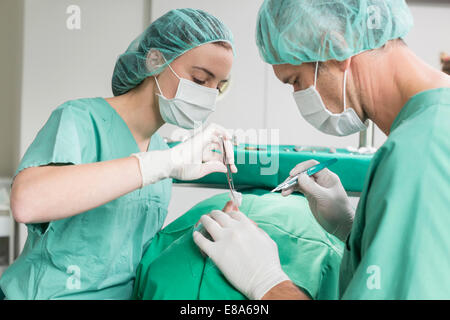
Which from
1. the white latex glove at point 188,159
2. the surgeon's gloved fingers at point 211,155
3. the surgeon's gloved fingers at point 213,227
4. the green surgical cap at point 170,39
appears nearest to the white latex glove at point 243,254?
the surgeon's gloved fingers at point 213,227

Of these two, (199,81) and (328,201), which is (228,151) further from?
(328,201)

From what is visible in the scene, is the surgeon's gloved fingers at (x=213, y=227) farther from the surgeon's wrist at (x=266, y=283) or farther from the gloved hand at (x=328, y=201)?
the gloved hand at (x=328, y=201)

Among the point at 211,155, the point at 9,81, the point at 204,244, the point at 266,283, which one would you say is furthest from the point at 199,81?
the point at 9,81

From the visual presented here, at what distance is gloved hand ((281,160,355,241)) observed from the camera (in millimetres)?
1136

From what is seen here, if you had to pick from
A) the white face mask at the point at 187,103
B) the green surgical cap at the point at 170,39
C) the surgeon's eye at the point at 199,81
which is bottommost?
the white face mask at the point at 187,103

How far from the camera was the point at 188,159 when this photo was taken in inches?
38.2

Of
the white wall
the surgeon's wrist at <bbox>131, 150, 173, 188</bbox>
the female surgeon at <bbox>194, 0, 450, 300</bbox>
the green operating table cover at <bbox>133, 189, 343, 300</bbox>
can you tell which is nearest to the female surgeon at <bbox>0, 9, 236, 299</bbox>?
Answer: the surgeon's wrist at <bbox>131, 150, 173, 188</bbox>

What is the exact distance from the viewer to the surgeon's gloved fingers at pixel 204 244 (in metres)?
0.88

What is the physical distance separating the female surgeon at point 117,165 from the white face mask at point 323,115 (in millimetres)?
273

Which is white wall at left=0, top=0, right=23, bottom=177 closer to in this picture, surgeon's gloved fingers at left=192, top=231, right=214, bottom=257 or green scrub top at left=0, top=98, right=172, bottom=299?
green scrub top at left=0, top=98, right=172, bottom=299

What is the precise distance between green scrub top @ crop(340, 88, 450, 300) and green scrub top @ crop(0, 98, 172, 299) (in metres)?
0.66

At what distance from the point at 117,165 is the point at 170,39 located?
479mm
